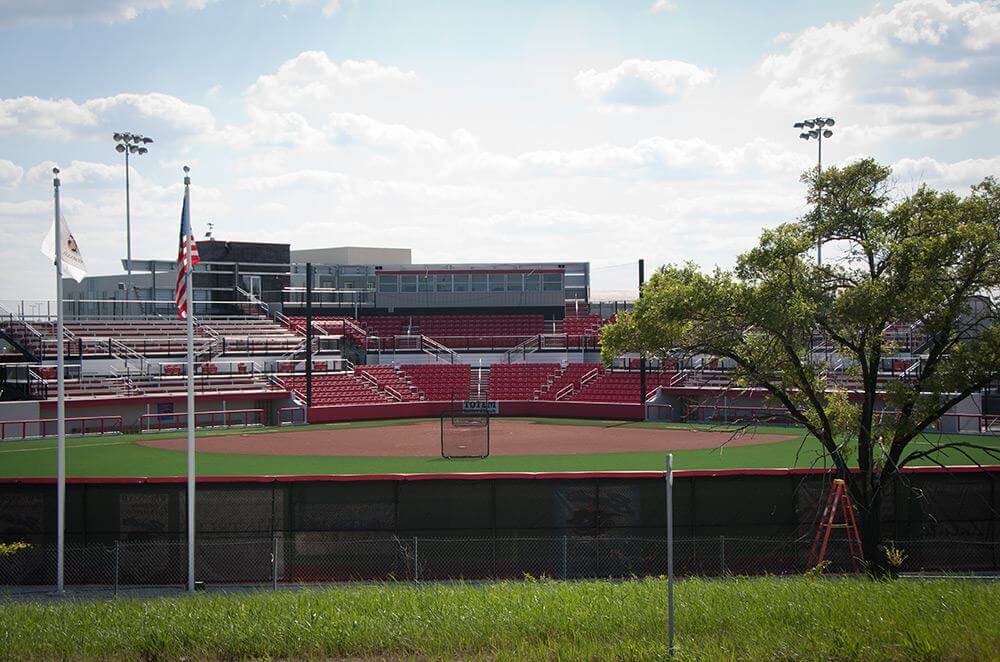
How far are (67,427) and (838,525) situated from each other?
1423 inches

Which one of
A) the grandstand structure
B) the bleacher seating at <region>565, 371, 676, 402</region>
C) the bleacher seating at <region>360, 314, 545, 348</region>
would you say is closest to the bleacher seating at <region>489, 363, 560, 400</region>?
the grandstand structure

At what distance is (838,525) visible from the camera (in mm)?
16078

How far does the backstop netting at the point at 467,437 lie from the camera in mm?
33594

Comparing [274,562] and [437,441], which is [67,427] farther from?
[274,562]

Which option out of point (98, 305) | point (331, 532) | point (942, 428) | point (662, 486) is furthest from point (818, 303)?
point (98, 305)

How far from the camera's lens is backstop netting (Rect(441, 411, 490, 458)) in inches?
1323

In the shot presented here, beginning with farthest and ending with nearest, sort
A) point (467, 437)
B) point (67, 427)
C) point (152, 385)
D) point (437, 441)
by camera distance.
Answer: point (152, 385) → point (67, 427) → point (437, 441) → point (467, 437)

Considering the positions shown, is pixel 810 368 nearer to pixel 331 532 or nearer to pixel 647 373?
pixel 331 532

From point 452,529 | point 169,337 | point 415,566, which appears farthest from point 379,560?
point 169,337

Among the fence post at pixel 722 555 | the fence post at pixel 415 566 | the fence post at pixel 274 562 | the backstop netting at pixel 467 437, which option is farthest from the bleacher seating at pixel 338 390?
the fence post at pixel 722 555

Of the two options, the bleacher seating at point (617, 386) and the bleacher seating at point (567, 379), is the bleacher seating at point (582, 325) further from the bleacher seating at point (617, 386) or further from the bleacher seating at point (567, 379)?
the bleacher seating at point (617, 386)

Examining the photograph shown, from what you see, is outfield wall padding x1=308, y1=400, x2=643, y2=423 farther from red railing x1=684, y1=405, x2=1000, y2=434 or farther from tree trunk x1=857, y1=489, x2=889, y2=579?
tree trunk x1=857, y1=489, x2=889, y2=579

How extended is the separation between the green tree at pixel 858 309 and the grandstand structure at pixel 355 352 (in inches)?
664

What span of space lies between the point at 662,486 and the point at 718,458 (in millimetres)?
14942
